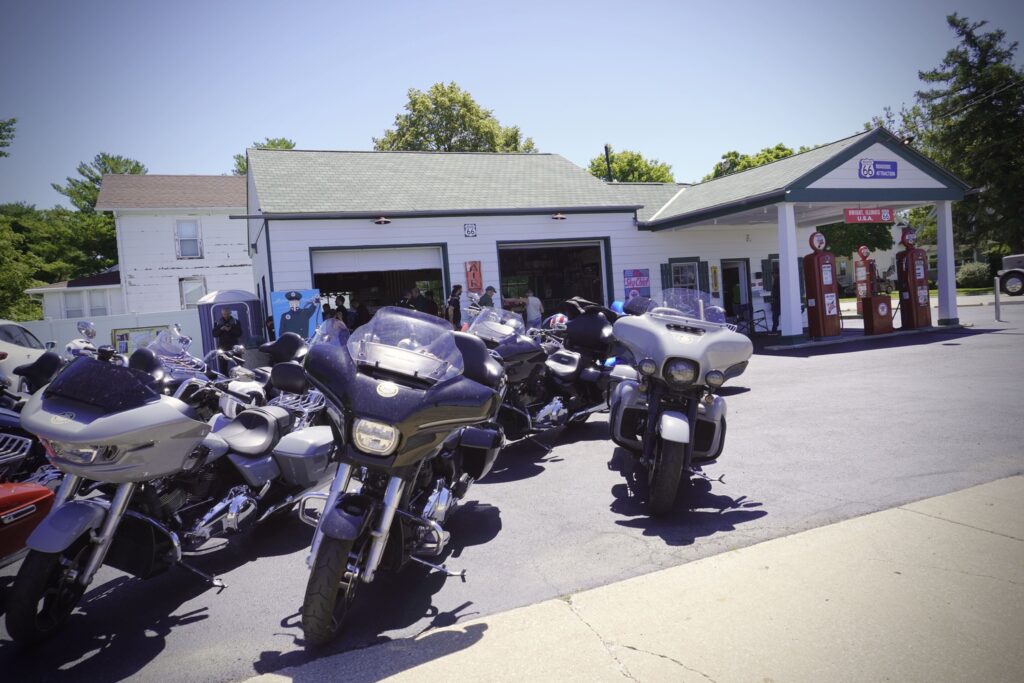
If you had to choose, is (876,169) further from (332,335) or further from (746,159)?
(746,159)

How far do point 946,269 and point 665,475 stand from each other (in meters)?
17.0

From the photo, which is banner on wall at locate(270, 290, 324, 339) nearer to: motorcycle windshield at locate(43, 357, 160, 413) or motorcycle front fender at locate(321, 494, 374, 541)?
motorcycle windshield at locate(43, 357, 160, 413)

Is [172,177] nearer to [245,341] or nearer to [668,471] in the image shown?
[245,341]

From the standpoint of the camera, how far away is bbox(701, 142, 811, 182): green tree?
1713 inches

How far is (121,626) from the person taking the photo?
10.5 ft

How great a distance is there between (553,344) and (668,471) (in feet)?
10.6

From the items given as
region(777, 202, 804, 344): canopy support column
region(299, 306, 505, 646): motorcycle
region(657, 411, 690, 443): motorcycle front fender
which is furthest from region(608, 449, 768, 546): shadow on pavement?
region(777, 202, 804, 344): canopy support column

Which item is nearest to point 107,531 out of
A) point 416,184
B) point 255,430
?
point 255,430

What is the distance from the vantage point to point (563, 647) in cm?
265

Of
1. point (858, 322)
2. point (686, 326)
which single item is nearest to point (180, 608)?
point (686, 326)

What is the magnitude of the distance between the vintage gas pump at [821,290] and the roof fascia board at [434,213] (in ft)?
16.2

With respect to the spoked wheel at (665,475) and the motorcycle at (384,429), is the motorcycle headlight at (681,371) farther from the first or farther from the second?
the motorcycle at (384,429)

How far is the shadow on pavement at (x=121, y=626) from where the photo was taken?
2787 mm

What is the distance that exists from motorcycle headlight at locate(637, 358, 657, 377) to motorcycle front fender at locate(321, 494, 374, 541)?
230cm
